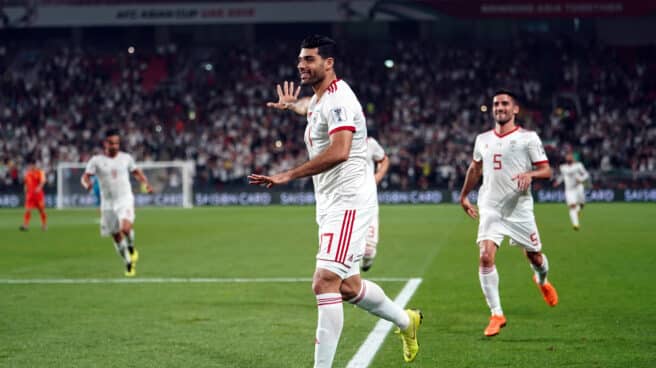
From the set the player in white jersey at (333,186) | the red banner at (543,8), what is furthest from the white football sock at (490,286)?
the red banner at (543,8)

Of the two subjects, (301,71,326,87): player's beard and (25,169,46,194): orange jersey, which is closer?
(301,71,326,87): player's beard

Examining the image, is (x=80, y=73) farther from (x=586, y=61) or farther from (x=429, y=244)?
(x=429, y=244)

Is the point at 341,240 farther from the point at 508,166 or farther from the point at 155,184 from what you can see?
the point at 155,184

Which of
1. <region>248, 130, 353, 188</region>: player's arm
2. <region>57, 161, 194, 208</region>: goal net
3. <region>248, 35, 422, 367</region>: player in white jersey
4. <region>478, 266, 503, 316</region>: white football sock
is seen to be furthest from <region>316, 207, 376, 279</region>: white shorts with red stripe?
<region>57, 161, 194, 208</region>: goal net

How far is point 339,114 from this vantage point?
21.1 feet

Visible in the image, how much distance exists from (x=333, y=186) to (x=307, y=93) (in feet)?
147

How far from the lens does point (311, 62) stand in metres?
6.62

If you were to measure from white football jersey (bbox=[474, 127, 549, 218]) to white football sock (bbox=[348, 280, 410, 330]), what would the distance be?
3032mm

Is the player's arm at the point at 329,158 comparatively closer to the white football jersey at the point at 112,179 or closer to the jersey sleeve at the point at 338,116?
the jersey sleeve at the point at 338,116

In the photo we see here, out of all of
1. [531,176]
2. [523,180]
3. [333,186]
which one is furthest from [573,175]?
Answer: [333,186]

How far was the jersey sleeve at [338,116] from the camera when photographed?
6398 millimetres

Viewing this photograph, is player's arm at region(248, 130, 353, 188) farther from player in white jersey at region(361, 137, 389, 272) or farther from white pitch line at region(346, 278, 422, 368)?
player in white jersey at region(361, 137, 389, 272)

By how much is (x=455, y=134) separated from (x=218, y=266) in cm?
3200

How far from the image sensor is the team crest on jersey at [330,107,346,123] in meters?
6.41
